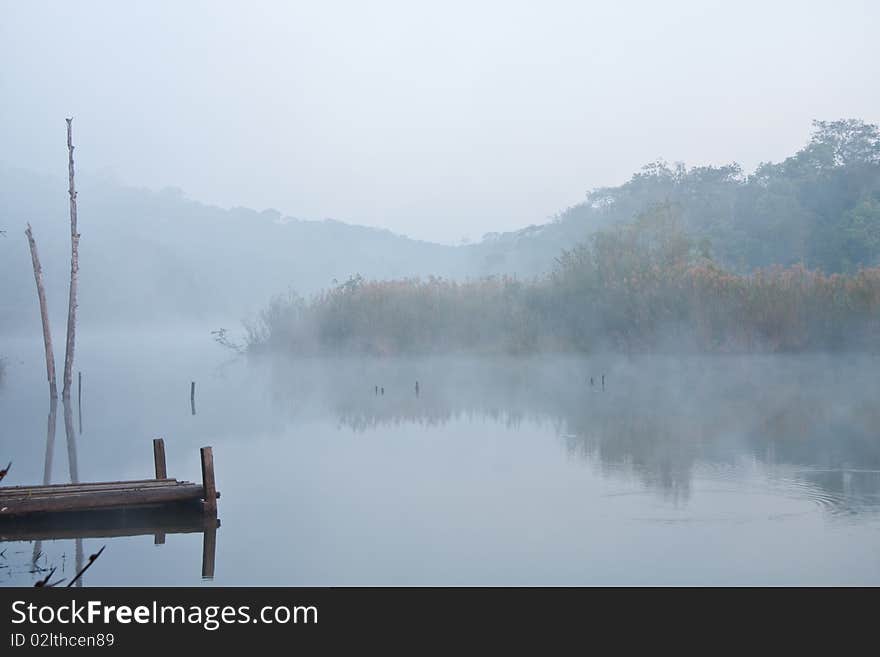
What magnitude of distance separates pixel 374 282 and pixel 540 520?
21.8m

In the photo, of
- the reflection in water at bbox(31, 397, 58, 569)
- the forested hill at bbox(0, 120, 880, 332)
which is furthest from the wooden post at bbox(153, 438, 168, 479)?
the forested hill at bbox(0, 120, 880, 332)

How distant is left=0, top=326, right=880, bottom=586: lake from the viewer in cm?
790

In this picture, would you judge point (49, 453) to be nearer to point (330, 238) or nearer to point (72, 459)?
point (72, 459)

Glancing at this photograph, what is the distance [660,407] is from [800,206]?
24405 millimetres

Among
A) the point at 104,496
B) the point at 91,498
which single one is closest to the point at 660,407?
the point at 104,496

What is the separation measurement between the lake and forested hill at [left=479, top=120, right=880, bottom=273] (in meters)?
13.0

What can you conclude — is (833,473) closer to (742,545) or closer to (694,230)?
(742,545)

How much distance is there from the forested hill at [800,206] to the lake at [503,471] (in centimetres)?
1302

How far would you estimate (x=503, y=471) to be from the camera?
39.9ft

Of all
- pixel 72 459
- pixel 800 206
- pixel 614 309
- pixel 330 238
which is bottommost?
pixel 72 459

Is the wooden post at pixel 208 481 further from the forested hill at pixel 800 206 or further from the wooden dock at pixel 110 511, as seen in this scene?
the forested hill at pixel 800 206

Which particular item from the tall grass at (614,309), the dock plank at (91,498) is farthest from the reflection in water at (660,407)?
the dock plank at (91,498)

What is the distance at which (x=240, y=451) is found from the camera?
14016 mm
